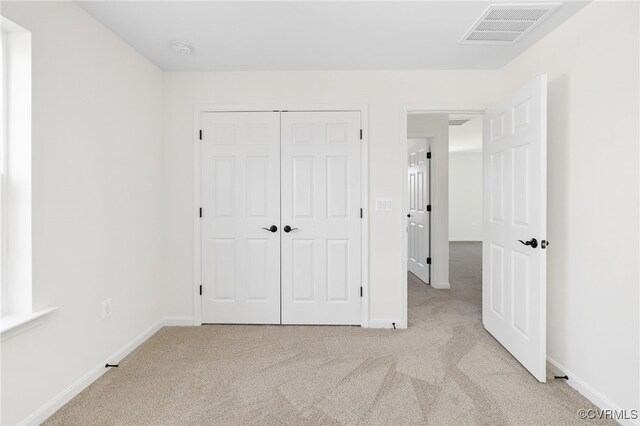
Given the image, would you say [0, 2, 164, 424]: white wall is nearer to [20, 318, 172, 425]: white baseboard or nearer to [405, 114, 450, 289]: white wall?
[20, 318, 172, 425]: white baseboard

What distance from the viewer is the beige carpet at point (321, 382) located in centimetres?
186

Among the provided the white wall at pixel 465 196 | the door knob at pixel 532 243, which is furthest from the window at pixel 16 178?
the white wall at pixel 465 196

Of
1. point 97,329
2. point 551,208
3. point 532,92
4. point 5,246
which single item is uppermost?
point 532,92

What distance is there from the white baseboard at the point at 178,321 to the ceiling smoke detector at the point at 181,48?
7.79ft

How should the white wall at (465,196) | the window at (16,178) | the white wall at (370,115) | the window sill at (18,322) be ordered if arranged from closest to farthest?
the window sill at (18,322), the window at (16,178), the white wall at (370,115), the white wall at (465,196)

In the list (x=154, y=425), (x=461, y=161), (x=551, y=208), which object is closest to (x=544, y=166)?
Result: (x=551, y=208)

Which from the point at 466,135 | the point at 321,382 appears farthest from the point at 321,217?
the point at 466,135

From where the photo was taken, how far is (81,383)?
6.92 ft

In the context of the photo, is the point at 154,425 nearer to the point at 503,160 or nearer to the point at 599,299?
the point at 599,299

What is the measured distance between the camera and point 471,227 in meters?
9.85

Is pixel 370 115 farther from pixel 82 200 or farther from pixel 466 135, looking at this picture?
pixel 466 135

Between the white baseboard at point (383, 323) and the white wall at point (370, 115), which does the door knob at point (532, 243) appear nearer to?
the white wall at point (370, 115)

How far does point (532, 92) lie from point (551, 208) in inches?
32.4

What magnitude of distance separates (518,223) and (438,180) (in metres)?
2.33
